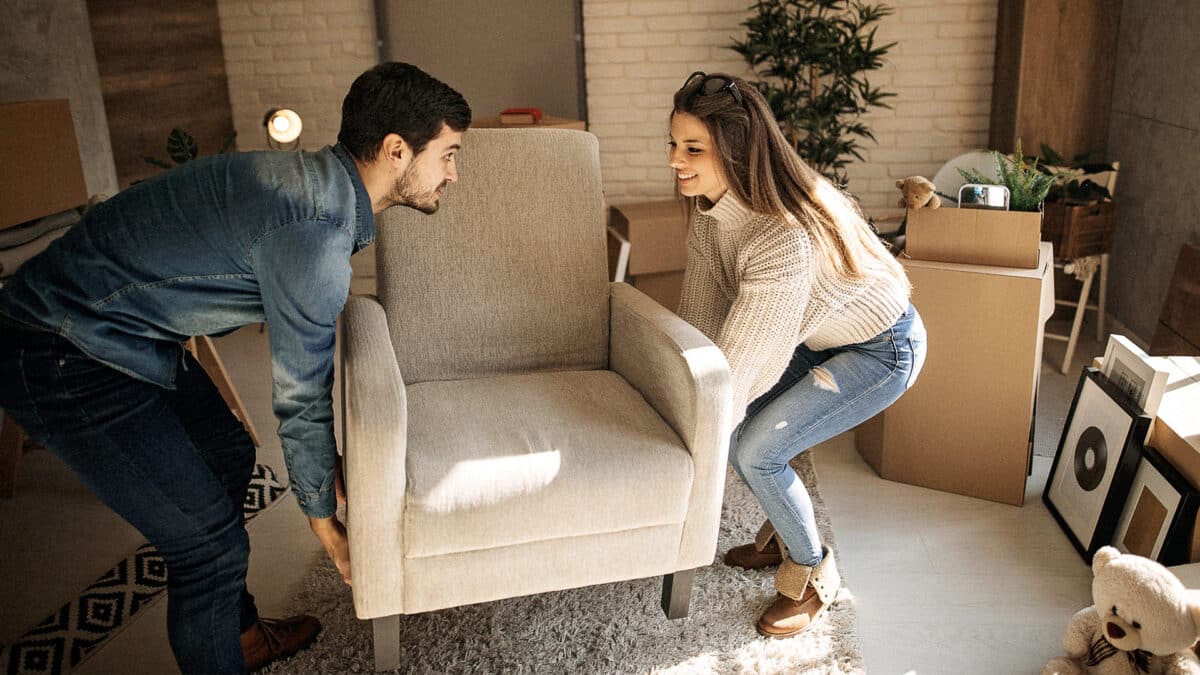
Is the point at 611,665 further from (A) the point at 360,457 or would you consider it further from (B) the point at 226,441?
(B) the point at 226,441

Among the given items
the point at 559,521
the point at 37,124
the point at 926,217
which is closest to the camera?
the point at 559,521

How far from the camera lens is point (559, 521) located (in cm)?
180

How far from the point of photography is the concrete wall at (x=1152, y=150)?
11.1 ft

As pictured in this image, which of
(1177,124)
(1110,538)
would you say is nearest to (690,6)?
(1177,124)

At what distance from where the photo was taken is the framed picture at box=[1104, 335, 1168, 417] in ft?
7.22

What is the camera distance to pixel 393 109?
5.16 ft

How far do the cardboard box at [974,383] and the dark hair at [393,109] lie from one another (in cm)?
149

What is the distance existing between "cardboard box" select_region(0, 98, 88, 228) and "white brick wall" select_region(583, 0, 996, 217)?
2.32 metres

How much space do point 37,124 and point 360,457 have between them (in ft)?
6.91

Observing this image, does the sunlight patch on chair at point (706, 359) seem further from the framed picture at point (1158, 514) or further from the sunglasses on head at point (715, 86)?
the framed picture at point (1158, 514)

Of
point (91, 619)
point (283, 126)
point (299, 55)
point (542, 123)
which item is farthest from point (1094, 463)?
point (299, 55)

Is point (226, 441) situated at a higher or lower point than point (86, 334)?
lower

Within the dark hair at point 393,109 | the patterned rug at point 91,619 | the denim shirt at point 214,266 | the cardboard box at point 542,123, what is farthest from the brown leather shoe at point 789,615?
the cardboard box at point 542,123

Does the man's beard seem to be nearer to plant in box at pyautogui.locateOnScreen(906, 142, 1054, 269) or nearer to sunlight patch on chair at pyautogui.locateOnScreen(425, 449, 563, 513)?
sunlight patch on chair at pyautogui.locateOnScreen(425, 449, 563, 513)
